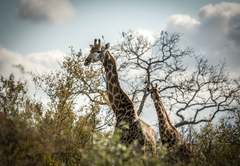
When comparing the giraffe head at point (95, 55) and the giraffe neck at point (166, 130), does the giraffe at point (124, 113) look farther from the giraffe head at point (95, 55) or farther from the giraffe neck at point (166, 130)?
the giraffe neck at point (166, 130)

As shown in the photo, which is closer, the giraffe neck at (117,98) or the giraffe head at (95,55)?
the giraffe neck at (117,98)

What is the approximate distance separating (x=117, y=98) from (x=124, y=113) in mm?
548

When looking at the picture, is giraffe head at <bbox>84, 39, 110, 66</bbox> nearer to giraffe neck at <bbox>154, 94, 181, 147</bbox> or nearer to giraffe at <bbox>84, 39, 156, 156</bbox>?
giraffe at <bbox>84, 39, 156, 156</bbox>

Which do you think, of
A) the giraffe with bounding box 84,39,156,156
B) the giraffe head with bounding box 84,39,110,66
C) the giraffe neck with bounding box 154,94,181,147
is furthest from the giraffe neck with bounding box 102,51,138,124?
the giraffe neck with bounding box 154,94,181,147

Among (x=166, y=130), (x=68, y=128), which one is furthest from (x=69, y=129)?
(x=166, y=130)

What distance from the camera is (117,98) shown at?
650cm

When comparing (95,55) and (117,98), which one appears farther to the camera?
(95,55)

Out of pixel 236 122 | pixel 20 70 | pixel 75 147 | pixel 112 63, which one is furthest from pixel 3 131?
pixel 236 122

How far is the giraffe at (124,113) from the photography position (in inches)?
219

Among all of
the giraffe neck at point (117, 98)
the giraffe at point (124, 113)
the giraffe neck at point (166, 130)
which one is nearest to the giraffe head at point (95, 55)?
the giraffe at point (124, 113)

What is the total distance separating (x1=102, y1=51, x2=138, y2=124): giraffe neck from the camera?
6218 mm

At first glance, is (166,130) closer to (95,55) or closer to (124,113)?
(124,113)

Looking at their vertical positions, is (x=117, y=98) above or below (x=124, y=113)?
above

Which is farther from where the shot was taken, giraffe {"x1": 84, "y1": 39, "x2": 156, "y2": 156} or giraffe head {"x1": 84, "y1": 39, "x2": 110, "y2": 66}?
giraffe head {"x1": 84, "y1": 39, "x2": 110, "y2": 66}
